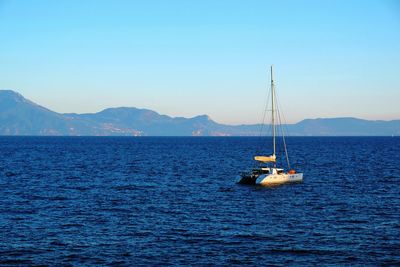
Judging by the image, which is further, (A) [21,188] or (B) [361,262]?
(A) [21,188]

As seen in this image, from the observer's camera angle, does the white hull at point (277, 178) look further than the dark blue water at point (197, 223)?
Yes

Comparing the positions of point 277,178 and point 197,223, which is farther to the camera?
point 277,178

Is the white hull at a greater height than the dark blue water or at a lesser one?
greater

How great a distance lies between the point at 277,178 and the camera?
75625 mm

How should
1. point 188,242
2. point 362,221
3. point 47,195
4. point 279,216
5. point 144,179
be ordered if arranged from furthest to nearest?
point 144,179, point 47,195, point 279,216, point 362,221, point 188,242

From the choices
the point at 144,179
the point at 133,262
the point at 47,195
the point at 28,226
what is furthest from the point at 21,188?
the point at 133,262

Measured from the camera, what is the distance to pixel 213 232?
42031 millimetres

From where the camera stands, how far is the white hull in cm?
7388

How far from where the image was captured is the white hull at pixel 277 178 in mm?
73875

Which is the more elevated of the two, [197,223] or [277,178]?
[277,178]

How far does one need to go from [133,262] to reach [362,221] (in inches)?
857

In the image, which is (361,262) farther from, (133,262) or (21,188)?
(21,188)

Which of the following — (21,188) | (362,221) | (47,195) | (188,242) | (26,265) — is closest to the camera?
(26,265)

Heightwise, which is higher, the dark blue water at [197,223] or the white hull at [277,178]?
the white hull at [277,178]
